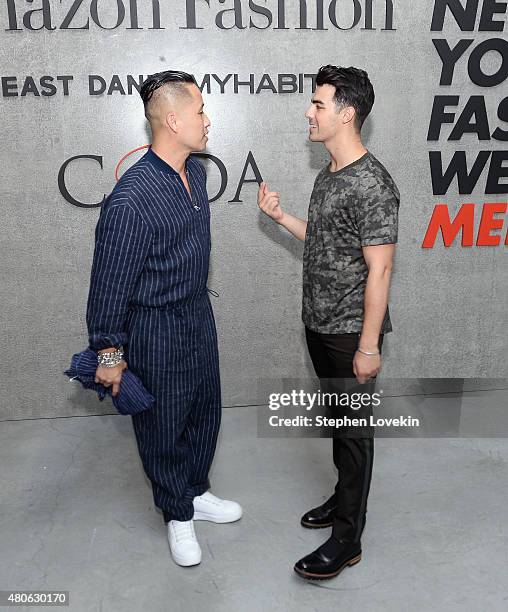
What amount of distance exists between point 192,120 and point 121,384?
0.89 m

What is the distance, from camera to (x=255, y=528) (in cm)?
248

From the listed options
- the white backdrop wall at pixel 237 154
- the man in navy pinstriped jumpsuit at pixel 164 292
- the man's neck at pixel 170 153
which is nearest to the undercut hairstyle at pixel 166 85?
the man in navy pinstriped jumpsuit at pixel 164 292

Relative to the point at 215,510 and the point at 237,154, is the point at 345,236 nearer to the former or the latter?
the point at 215,510

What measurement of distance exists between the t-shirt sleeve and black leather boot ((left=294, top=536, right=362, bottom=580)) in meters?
1.04

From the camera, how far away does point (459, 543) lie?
7.77 feet

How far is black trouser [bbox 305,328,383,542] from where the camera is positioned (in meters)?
2.12

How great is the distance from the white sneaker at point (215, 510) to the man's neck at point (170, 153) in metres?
1.30

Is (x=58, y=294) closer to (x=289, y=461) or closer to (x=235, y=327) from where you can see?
(x=235, y=327)

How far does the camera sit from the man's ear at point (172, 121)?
207 cm

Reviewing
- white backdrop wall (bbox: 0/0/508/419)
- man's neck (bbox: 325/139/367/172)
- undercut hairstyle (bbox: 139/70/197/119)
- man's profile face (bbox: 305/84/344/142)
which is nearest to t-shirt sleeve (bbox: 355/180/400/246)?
man's neck (bbox: 325/139/367/172)

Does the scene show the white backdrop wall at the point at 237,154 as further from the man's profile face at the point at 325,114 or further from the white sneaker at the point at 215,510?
the man's profile face at the point at 325,114

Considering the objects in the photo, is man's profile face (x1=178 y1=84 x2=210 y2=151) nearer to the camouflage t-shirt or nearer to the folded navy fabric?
the camouflage t-shirt

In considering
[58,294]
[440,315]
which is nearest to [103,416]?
[58,294]

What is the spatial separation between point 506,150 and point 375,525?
2.07 metres
